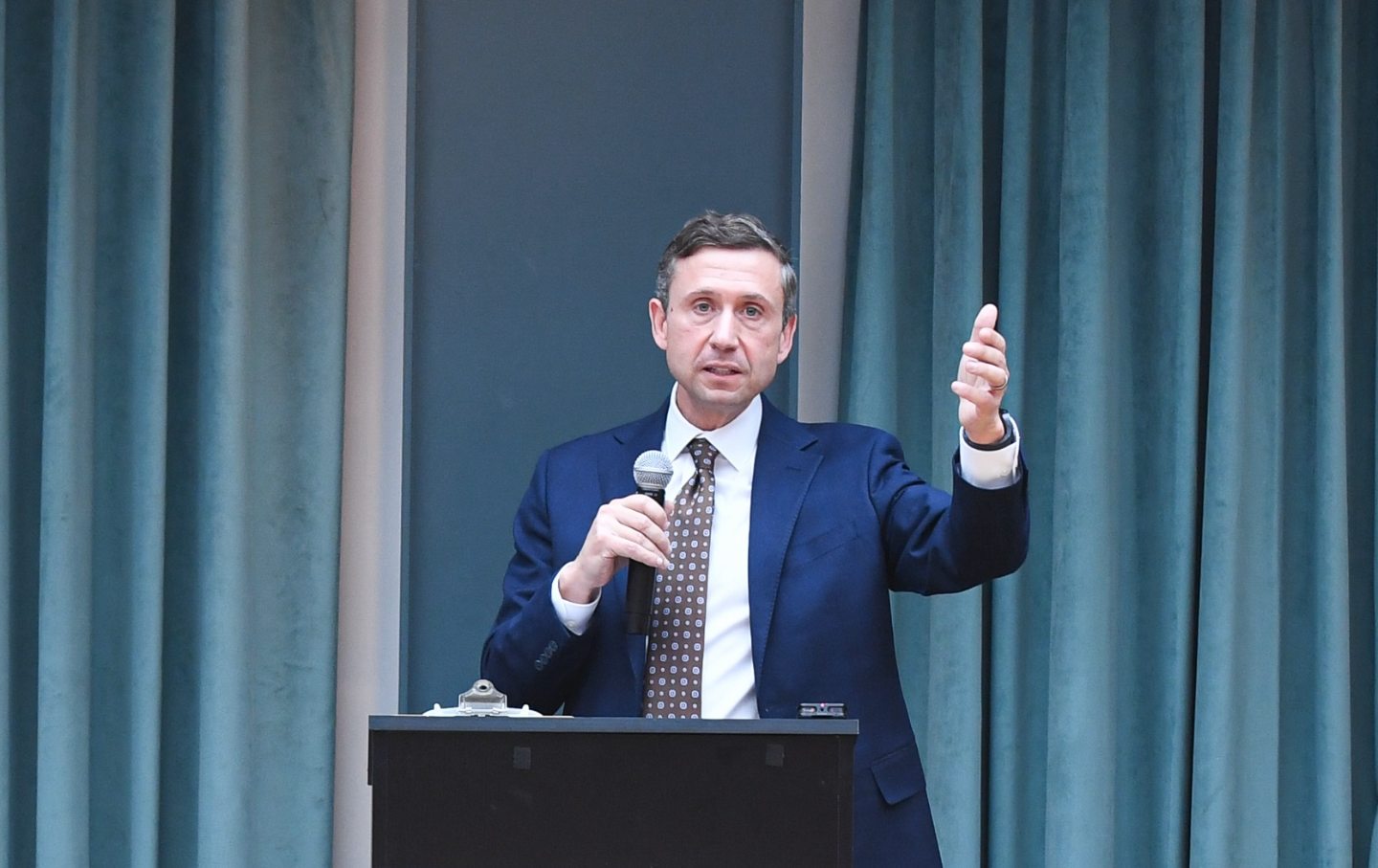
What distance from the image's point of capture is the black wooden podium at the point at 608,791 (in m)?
1.54

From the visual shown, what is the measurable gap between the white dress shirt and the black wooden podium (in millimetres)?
551

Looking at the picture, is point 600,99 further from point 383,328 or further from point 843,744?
point 843,744

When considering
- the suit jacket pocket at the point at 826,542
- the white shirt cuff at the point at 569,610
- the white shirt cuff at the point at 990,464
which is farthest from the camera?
the suit jacket pocket at the point at 826,542

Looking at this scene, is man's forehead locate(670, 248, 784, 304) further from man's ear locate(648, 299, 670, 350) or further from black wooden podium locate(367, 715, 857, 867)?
black wooden podium locate(367, 715, 857, 867)

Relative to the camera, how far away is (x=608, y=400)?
3172 mm

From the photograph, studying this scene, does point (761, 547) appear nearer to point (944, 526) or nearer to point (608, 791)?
point (944, 526)

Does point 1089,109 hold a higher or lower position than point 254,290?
higher

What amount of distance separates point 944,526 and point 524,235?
133cm

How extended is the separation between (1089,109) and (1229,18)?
319 mm

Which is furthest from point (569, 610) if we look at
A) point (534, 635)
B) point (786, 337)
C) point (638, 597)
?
point (786, 337)

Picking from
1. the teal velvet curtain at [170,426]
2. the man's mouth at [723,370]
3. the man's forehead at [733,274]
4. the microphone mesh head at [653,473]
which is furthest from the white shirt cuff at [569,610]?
the teal velvet curtain at [170,426]

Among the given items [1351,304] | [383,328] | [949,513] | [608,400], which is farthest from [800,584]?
[1351,304]

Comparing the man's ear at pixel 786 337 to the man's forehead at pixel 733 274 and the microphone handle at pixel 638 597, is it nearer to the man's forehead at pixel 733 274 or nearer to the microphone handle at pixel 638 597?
the man's forehead at pixel 733 274

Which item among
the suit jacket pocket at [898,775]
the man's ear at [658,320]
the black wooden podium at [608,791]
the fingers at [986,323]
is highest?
the man's ear at [658,320]
